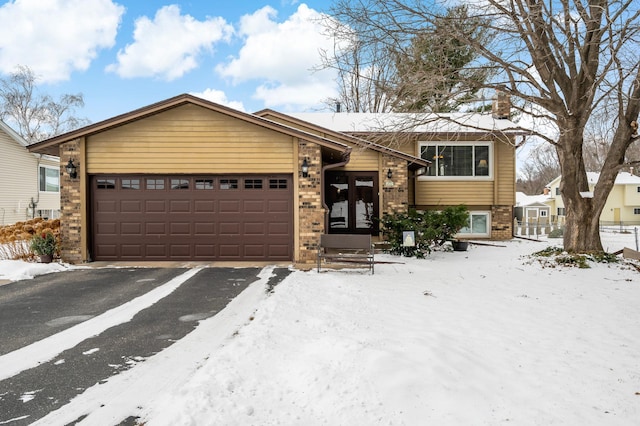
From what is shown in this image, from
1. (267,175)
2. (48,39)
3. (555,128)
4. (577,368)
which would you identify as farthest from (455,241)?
(48,39)

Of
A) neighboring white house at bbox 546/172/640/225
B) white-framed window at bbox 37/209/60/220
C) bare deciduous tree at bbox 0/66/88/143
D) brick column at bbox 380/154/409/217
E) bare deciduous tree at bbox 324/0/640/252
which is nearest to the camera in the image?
bare deciduous tree at bbox 324/0/640/252

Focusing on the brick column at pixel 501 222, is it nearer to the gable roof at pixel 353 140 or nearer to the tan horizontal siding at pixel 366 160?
the gable roof at pixel 353 140

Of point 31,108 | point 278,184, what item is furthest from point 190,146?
point 31,108

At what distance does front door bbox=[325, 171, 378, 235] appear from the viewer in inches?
553

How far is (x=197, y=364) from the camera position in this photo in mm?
3775

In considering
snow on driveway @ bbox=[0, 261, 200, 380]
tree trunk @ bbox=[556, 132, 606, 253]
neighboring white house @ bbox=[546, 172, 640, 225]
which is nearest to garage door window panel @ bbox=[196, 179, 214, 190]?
snow on driveway @ bbox=[0, 261, 200, 380]

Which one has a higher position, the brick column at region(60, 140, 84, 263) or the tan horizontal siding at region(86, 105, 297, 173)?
the tan horizontal siding at region(86, 105, 297, 173)

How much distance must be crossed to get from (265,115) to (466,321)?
1219 cm

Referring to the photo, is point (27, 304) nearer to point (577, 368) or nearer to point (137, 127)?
point (137, 127)

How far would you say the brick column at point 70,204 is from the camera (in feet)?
32.6

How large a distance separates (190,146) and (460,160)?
10890 mm

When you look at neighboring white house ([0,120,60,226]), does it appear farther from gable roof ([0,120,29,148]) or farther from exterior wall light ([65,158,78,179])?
exterior wall light ([65,158,78,179])

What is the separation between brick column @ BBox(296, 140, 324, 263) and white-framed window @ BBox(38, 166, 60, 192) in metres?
17.8

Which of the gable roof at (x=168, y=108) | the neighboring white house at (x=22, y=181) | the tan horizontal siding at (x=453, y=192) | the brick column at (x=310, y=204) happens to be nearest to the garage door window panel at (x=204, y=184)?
the gable roof at (x=168, y=108)
